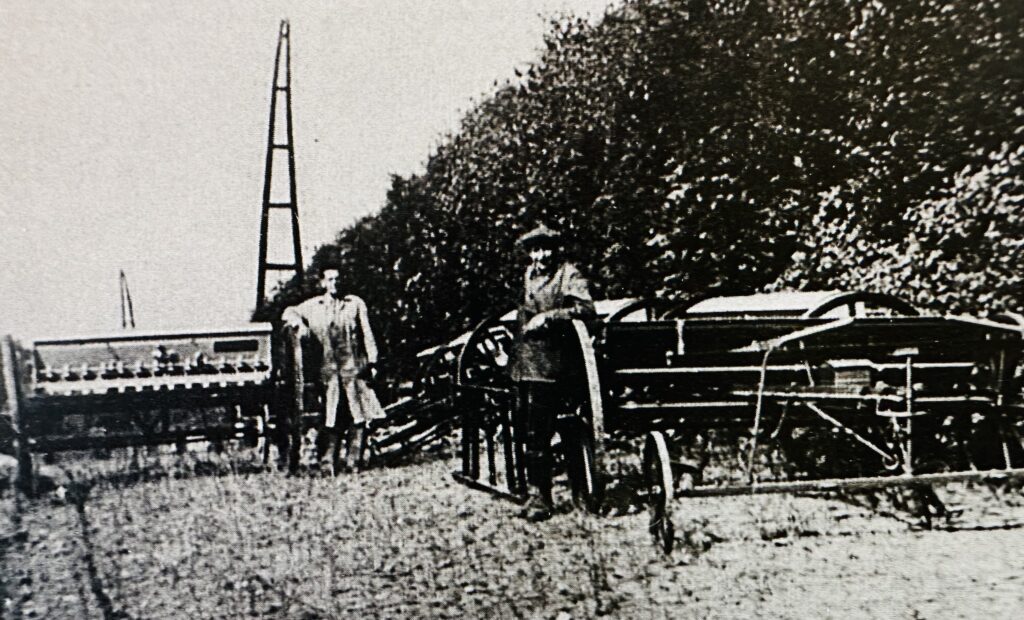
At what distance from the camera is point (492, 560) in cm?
441

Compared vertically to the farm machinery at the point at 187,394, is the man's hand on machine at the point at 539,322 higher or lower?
higher

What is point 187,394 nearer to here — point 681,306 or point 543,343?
A: point 543,343

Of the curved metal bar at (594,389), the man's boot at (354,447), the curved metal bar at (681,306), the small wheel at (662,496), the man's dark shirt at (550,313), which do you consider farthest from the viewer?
the man's boot at (354,447)

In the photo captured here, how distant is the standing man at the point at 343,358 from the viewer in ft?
24.3

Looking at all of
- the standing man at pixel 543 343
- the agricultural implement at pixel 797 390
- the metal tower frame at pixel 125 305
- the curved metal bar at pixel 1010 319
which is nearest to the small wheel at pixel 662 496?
the agricultural implement at pixel 797 390

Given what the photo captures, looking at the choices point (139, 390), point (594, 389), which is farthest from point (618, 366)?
point (139, 390)

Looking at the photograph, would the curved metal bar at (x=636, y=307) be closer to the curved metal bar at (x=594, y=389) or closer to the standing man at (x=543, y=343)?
the standing man at (x=543, y=343)

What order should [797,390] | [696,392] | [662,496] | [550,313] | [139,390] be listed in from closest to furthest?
[662,496]
[797,390]
[550,313]
[696,392]
[139,390]

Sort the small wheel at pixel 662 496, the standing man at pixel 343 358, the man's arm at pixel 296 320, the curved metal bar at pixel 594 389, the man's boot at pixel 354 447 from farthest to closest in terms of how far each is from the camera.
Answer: the man's boot at pixel 354 447 → the standing man at pixel 343 358 → the man's arm at pixel 296 320 → the curved metal bar at pixel 594 389 → the small wheel at pixel 662 496

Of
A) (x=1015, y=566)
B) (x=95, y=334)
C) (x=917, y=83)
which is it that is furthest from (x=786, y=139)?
(x=95, y=334)

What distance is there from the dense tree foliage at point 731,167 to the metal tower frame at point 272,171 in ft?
1.38

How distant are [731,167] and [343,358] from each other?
11.0 ft

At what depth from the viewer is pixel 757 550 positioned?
4.42 m

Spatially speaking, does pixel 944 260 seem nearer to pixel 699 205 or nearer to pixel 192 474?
pixel 699 205
